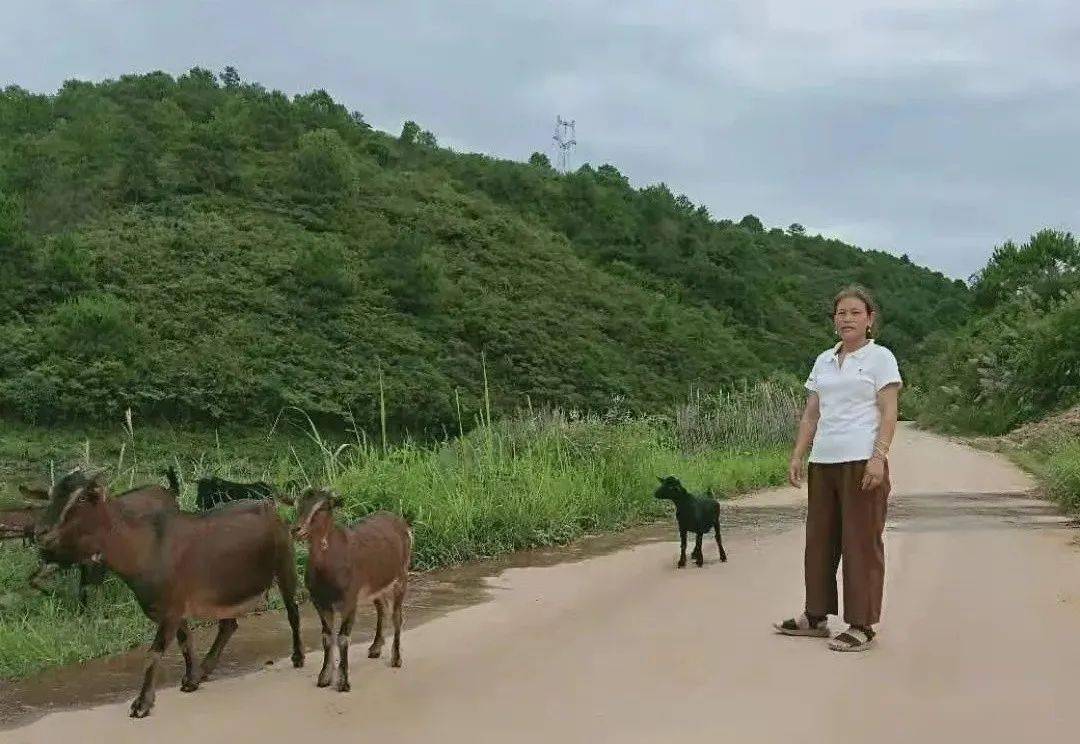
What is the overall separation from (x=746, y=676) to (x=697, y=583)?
8.02ft

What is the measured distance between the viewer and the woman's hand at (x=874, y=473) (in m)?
5.11

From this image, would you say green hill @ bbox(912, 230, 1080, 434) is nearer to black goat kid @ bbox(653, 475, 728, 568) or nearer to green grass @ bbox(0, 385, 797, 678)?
green grass @ bbox(0, 385, 797, 678)

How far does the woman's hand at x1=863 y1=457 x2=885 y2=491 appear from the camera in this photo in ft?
16.8

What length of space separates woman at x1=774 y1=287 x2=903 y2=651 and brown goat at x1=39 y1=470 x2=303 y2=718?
9.02 feet

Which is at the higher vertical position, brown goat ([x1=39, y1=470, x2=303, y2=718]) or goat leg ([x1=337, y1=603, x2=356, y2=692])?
brown goat ([x1=39, y1=470, x2=303, y2=718])

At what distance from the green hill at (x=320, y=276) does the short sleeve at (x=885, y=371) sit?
24198 millimetres

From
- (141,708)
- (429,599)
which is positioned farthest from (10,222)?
(141,708)

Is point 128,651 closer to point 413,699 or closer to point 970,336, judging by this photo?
point 413,699

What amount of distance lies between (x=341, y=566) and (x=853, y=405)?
2794mm

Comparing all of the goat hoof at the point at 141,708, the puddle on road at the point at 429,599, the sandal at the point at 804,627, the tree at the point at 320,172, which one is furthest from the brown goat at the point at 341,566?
the tree at the point at 320,172

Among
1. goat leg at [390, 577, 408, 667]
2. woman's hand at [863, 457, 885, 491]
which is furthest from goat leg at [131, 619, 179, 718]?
woman's hand at [863, 457, 885, 491]

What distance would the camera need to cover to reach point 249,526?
4.34 m

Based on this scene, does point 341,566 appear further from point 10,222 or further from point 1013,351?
point 1013,351

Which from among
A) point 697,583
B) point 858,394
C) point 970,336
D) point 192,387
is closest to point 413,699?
point 858,394
